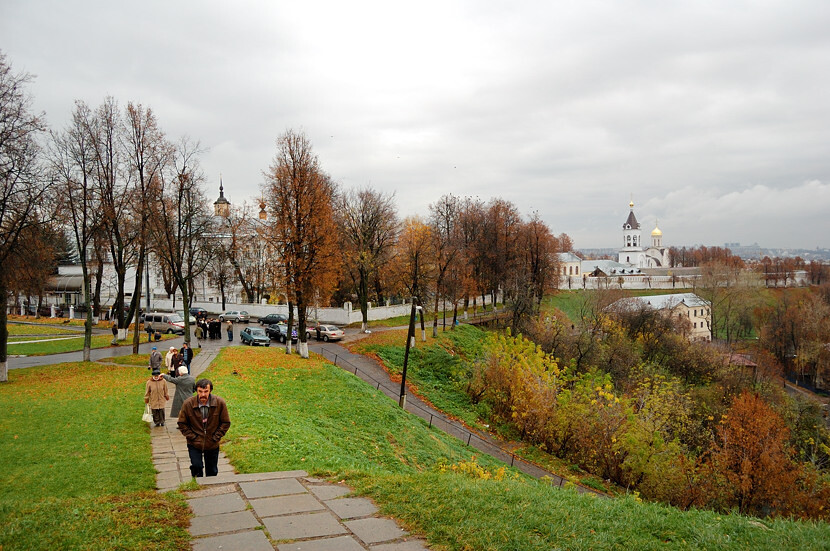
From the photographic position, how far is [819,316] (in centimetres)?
5731

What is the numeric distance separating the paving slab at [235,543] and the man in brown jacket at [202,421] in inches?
68.0

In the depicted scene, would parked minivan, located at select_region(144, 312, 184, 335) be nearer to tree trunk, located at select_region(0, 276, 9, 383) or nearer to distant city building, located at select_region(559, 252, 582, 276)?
tree trunk, located at select_region(0, 276, 9, 383)

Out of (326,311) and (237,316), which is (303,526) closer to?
(326,311)

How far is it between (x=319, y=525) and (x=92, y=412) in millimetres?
9400

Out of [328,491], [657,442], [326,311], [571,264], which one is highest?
[571,264]

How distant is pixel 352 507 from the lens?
22.1 ft

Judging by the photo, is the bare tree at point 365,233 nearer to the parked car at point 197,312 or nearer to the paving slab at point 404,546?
the parked car at point 197,312

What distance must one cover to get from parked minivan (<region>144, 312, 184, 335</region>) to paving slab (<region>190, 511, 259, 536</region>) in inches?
1302

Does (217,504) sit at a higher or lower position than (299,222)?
lower

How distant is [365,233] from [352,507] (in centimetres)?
4107

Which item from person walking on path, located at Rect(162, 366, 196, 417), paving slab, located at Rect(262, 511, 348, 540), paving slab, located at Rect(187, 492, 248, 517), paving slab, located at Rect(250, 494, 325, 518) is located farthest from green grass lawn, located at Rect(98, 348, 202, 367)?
paving slab, located at Rect(262, 511, 348, 540)

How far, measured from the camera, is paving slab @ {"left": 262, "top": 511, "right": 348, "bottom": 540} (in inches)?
231

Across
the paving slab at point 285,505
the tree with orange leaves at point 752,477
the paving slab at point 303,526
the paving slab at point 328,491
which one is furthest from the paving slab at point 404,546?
the tree with orange leaves at point 752,477

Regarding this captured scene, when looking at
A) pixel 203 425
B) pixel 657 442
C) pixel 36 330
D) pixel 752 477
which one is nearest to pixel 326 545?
A: pixel 203 425
